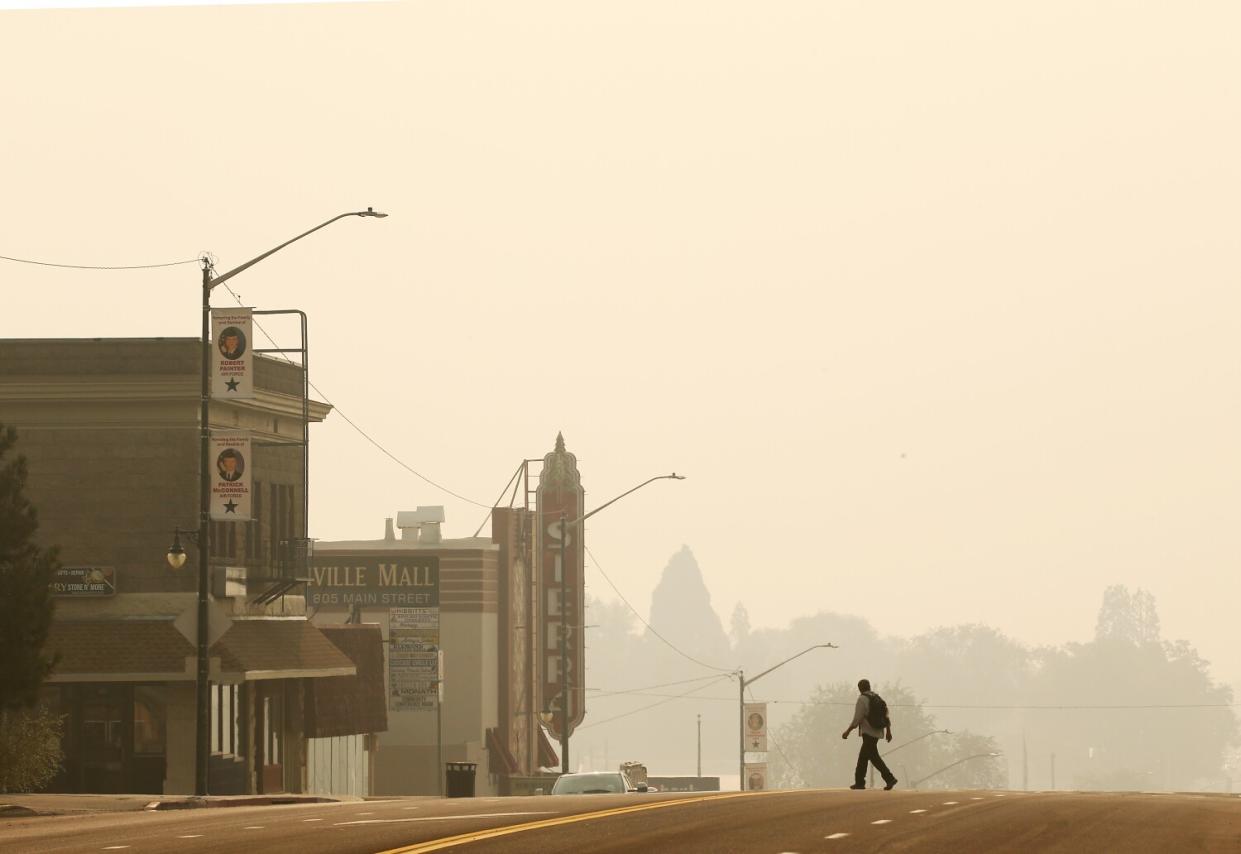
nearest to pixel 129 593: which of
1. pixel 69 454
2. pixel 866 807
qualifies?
pixel 69 454

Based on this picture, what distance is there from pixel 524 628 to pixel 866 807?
55.5 meters

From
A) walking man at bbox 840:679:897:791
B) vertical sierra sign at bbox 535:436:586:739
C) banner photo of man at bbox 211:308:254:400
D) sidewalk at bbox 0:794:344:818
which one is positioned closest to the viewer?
sidewalk at bbox 0:794:344:818

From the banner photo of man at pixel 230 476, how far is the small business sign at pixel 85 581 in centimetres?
686

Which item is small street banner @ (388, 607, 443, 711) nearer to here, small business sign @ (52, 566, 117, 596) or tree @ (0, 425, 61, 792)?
small business sign @ (52, 566, 117, 596)

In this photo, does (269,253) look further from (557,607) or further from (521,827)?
(557,607)

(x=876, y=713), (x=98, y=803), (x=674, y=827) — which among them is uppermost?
(x=876, y=713)

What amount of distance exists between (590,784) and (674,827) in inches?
789

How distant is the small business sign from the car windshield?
10743 millimetres

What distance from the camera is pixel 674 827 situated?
847 inches

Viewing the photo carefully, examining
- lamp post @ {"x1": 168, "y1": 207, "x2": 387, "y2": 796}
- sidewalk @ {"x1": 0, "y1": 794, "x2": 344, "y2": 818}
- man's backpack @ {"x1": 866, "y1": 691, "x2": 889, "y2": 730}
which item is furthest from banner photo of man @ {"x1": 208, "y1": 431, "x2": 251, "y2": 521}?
man's backpack @ {"x1": 866, "y1": 691, "x2": 889, "y2": 730}

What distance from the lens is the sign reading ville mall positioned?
74.4 meters

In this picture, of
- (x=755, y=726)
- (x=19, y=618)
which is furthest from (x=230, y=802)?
(x=755, y=726)

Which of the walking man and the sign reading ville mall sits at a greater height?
the sign reading ville mall

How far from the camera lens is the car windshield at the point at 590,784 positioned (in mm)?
40625
